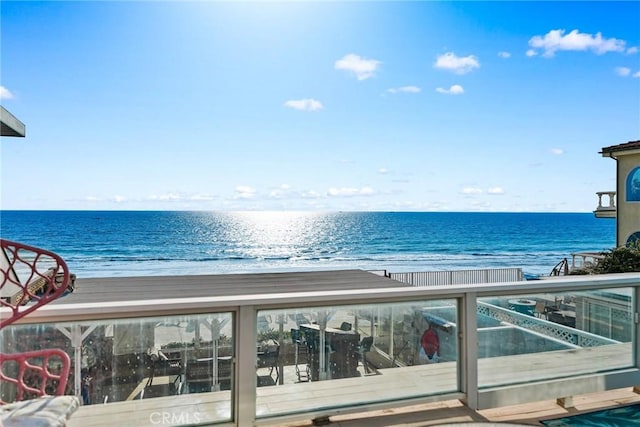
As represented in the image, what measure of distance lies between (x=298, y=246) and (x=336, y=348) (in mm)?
32520

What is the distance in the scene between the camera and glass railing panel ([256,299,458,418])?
78.1 inches

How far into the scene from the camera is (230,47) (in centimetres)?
943

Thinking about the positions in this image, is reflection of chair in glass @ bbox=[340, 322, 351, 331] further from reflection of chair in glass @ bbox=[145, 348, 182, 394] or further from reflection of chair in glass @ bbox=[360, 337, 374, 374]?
reflection of chair in glass @ bbox=[145, 348, 182, 394]

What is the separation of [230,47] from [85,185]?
112ft

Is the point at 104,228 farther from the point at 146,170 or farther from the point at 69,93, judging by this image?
the point at 69,93

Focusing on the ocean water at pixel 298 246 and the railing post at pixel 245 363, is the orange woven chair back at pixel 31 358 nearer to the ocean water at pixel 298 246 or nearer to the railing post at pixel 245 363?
the railing post at pixel 245 363

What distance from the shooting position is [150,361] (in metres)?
1.83

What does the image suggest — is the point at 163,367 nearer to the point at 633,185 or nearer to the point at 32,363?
the point at 32,363

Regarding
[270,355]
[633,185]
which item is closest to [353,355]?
[270,355]

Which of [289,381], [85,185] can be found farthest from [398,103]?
[85,185]

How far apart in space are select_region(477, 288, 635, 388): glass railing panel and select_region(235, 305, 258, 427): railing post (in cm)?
122

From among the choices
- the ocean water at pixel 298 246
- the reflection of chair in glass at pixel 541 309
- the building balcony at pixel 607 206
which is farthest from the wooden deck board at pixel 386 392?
the ocean water at pixel 298 246

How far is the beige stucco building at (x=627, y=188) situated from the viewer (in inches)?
397

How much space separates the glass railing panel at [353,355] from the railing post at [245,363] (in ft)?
0.12
